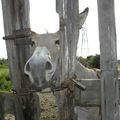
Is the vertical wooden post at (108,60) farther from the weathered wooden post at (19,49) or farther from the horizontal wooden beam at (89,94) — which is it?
the weathered wooden post at (19,49)

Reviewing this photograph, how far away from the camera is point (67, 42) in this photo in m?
2.55

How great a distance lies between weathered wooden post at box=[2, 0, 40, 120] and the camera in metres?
2.78

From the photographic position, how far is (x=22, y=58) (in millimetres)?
2812

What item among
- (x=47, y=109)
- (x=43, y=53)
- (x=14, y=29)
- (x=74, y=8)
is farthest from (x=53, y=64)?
(x=47, y=109)

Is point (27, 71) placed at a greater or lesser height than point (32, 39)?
lesser

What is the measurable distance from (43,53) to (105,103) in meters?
0.59

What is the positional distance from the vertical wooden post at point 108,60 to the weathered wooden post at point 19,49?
53 cm

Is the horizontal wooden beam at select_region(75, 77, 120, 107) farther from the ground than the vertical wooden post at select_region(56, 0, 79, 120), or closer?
closer

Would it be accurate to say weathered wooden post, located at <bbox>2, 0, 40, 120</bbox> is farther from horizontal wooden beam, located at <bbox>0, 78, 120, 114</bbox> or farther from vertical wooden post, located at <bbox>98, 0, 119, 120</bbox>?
vertical wooden post, located at <bbox>98, 0, 119, 120</bbox>

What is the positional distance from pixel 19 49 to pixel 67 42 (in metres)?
0.45

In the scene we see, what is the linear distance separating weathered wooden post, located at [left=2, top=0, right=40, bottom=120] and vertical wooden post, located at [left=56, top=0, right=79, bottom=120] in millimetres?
307

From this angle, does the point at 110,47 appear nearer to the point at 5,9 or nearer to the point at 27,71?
the point at 27,71

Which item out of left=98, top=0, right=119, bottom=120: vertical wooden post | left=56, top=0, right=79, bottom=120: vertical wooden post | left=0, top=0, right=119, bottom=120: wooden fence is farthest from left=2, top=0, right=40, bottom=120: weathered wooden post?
left=98, top=0, right=119, bottom=120: vertical wooden post

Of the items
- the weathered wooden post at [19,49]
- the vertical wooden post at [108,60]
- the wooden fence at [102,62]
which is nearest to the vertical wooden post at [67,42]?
the wooden fence at [102,62]
